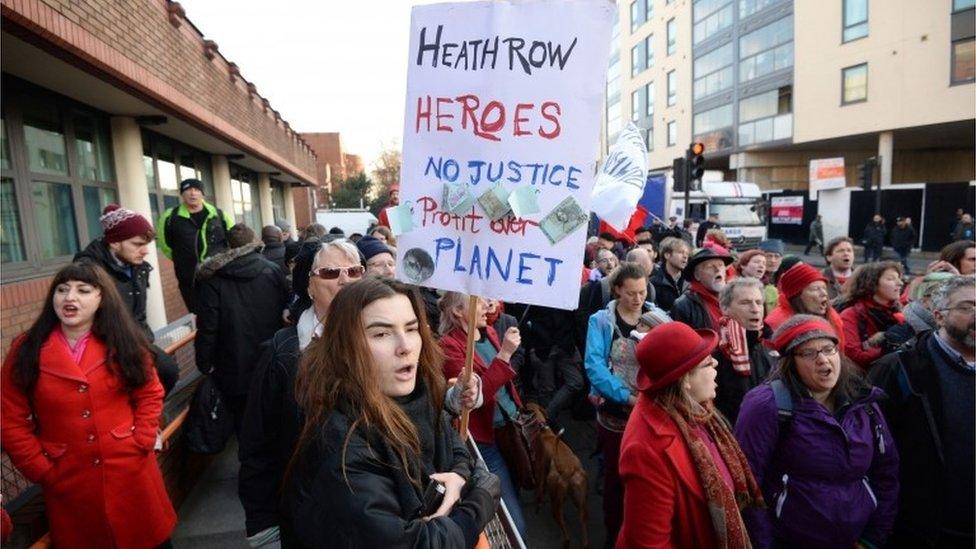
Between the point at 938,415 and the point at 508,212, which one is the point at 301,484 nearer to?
the point at 508,212

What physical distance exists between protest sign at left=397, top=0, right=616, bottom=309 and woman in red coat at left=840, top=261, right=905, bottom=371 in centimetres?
274

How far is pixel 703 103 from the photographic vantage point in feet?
110

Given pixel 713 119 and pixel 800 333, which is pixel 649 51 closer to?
pixel 713 119

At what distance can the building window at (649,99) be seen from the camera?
3956 centimetres

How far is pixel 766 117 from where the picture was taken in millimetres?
28953

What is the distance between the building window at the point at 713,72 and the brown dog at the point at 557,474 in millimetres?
32762

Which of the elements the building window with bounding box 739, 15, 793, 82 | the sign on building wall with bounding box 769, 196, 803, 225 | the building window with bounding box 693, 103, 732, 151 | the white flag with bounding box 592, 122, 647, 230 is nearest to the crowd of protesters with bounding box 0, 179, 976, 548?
the white flag with bounding box 592, 122, 647, 230

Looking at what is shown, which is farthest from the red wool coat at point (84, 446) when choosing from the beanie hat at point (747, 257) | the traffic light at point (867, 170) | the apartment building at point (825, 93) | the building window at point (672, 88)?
the building window at point (672, 88)

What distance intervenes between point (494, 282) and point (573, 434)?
348cm

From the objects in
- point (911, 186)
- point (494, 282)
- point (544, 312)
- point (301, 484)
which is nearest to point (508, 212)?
point (494, 282)

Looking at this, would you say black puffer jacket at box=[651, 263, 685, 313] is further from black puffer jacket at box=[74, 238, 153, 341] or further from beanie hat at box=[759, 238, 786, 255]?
black puffer jacket at box=[74, 238, 153, 341]

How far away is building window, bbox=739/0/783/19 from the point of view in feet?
91.6

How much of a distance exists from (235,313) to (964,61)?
26.9 metres

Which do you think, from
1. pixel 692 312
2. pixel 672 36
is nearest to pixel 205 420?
pixel 692 312
